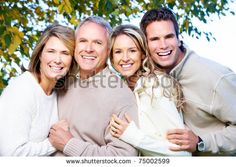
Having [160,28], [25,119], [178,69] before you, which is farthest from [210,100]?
[25,119]

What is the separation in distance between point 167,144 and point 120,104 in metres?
0.30

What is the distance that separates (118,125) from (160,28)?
648 millimetres

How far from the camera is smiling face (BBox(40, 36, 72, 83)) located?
2.26 metres

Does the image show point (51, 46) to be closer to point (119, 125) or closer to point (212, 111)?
point (119, 125)

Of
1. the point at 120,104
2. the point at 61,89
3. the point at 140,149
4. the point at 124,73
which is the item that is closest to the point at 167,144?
the point at 140,149

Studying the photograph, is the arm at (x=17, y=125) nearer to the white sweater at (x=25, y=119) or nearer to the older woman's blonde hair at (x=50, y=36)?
the white sweater at (x=25, y=119)

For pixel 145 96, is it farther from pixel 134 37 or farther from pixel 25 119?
pixel 25 119

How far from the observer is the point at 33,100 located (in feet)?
7.09

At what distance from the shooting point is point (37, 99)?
219cm

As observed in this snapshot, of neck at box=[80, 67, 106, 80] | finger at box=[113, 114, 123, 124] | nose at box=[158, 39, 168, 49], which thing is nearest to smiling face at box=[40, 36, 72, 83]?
neck at box=[80, 67, 106, 80]

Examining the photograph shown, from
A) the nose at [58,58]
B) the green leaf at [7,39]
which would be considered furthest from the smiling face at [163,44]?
the green leaf at [7,39]

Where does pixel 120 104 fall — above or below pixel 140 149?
above

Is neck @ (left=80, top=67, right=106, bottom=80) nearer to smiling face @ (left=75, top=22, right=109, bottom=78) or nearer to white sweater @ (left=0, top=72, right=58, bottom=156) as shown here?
smiling face @ (left=75, top=22, right=109, bottom=78)

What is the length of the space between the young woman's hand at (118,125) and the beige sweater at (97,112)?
0.08 feet
